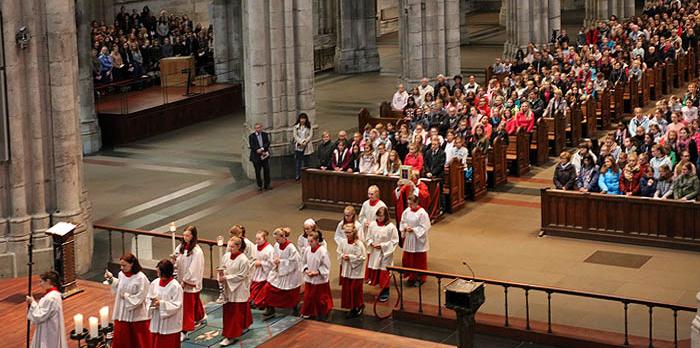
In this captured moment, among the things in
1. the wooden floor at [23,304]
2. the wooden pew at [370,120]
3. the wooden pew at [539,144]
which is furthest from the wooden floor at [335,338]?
the wooden pew at [370,120]

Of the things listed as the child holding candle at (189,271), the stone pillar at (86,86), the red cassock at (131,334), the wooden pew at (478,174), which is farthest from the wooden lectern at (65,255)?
the stone pillar at (86,86)

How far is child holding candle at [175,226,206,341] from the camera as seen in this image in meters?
17.2

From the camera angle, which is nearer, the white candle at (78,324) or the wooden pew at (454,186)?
the white candle at (78,324)

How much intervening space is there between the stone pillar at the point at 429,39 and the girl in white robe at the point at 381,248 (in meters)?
15.3

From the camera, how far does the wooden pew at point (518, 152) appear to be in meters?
27.3

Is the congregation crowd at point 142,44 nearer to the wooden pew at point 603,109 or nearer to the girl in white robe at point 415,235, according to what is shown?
the wooden pew at point 603,109

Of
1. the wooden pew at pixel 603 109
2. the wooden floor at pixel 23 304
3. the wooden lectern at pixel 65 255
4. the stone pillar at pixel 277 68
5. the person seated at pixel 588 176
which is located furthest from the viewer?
the wooden pew at pixel 603 109

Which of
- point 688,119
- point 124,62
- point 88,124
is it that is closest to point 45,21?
point 88,124

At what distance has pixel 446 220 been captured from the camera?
24031 mm

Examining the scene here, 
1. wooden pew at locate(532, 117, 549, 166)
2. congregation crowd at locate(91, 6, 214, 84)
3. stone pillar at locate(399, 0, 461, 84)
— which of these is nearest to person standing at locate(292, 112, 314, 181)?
wooden pew at locate(532, 117, 549, 166)

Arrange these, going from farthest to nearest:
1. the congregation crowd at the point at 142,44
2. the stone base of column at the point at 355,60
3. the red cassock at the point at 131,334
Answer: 1. the stone base of column at the point at 355,60
2. the congregation crowd at the point at 142,44
3. the red cassock at the point at 131,334

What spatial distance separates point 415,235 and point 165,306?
5120mm

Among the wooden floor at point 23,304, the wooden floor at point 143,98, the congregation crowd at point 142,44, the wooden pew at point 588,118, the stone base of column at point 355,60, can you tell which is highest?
the congregation crowd at point 142,44

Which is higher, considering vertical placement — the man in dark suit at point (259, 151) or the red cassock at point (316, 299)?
the man in dark suit at point (259, 151)
